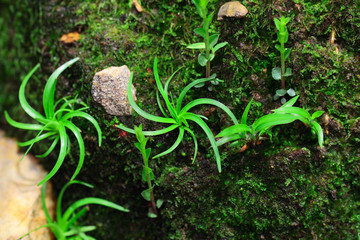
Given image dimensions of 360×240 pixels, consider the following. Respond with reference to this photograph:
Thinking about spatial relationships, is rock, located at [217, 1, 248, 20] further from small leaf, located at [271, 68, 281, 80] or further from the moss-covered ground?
small leaf, located at [271, 68, 281, 80]

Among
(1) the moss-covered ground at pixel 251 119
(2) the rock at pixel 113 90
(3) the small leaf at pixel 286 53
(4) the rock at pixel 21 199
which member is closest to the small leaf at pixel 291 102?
(1) the moss-covered ground at pixel 251 119

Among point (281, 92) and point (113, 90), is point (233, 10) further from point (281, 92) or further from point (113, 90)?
point (113, 90)

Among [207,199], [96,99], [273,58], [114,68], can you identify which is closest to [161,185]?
[207,199]

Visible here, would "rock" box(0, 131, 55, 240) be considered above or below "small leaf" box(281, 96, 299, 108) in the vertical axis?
below

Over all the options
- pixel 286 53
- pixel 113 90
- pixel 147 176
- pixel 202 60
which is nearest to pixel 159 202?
pixel 147 176

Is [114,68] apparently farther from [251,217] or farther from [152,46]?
[251,217]

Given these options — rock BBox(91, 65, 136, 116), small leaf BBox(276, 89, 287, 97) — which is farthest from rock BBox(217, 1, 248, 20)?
rock BBox(91, 65, 136, 116)
